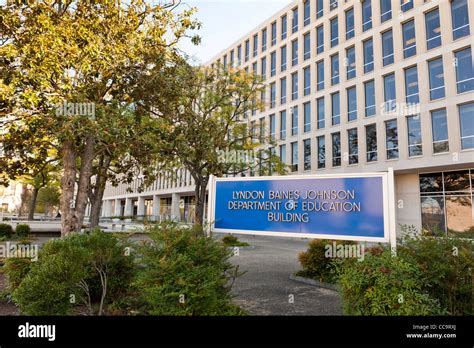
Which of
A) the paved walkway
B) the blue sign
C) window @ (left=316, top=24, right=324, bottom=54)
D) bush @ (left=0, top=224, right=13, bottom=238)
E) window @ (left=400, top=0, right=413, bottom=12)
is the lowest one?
the paved walkway

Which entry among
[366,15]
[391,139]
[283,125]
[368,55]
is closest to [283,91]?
[283,125]

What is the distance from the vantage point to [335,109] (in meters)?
27.9

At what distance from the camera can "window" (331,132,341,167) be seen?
2672cm

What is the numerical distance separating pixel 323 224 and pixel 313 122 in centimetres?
2482

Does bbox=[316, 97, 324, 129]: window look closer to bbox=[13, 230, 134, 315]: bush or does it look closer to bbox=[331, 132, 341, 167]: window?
bbox=[331, 132, 341, 167]: window

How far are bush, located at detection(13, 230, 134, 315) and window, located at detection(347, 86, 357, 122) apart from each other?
24312 millimetres

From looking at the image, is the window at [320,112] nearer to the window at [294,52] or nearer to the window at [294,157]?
the window at [294,157]

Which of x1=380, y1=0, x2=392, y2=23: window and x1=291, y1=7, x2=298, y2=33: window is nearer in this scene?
x1=380, y1=0, x2=392, y2=23: window

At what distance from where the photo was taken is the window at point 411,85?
74.0 ft

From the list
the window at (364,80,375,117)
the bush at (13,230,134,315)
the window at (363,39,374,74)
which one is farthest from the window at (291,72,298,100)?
the bush at (13,230,134,315)

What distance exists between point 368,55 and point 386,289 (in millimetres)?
26182

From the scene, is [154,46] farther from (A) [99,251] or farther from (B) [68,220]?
(A) [99,251]

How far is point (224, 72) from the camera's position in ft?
58.5

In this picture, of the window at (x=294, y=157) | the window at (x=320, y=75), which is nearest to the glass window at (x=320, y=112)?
the window at (x=320, y=75)
